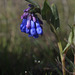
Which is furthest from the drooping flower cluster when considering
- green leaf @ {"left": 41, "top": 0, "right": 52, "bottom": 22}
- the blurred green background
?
the blurred green background

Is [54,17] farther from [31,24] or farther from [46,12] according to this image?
[31,24]

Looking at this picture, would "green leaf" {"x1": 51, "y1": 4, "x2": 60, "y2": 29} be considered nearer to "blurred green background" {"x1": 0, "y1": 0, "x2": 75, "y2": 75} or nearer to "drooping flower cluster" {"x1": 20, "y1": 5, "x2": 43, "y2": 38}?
"drooping flower cluster" {"x1": 20, "y1": 5, "x2": 43, "y2": 38}

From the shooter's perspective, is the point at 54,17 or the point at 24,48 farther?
the point at 24,48

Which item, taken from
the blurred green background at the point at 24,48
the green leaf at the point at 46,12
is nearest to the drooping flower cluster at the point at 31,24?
the green leaf at the point at 46,12

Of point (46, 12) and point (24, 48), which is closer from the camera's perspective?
point (46, 12)

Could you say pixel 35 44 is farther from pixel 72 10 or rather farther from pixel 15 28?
pixel 72 10

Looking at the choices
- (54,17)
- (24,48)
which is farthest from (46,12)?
(24,48)

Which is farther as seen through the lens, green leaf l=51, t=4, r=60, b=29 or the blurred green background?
the blurred green background

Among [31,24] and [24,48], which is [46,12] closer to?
[31,24]

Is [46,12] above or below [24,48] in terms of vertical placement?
above
